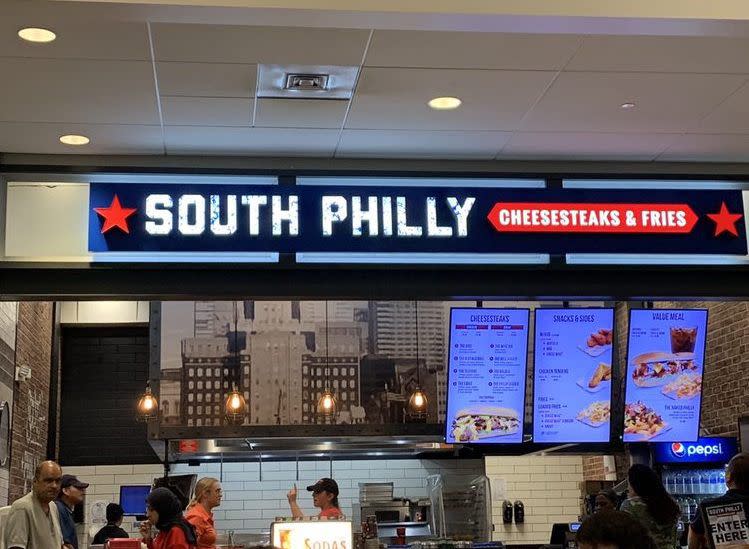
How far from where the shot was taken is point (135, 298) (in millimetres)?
5746

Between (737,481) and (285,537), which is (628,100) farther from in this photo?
(285,537)

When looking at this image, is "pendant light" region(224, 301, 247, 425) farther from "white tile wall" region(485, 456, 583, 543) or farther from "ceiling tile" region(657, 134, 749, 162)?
"ceiling tile" region(657, 134, 749, 162)

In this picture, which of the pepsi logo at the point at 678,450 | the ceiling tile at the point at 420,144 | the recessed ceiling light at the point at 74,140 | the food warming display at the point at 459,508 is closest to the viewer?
the recessed ceiling light at the point at 74,140

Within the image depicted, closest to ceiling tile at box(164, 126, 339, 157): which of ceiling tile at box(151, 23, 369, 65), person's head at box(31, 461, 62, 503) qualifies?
ceiling tile at box(151, 23, 369, 65)

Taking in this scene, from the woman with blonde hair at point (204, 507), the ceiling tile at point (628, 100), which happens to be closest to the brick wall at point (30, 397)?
the woman with blonde hair at point (204, 507)

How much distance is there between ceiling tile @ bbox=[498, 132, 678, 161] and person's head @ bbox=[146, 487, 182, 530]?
2.88 meters

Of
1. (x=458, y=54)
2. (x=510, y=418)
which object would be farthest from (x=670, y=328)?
(x=458, y=54)

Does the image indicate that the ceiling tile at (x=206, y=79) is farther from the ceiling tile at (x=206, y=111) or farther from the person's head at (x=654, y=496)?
the person's head at (x=654, y=496)

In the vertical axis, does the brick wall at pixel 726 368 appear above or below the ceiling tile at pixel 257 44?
below

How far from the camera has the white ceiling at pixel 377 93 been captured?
14.4ft

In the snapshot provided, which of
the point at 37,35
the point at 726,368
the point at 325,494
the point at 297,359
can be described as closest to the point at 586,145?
the point at 37,35

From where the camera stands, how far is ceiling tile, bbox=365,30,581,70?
4.39 m

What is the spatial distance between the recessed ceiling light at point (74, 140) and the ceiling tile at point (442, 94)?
1387mm

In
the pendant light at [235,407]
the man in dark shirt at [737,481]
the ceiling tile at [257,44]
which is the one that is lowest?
the man in dark shirt at [737,481]
